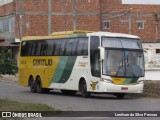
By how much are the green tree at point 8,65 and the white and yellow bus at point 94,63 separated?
578cm

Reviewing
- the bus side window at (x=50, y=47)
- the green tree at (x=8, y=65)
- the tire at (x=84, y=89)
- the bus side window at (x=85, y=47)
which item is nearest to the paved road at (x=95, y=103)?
the tire at (x=84, y=89)

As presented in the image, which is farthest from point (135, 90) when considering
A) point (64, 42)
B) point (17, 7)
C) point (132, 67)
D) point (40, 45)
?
point (17, 7)

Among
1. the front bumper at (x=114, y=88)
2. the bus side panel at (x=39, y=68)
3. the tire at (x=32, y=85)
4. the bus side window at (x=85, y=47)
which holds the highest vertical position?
the bus side window at (x=85, y=47)

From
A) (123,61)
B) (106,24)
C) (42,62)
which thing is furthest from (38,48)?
(106,24)

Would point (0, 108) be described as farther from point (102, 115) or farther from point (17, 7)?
point (17, 7)

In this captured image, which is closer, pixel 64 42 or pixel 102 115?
pixel 102 115

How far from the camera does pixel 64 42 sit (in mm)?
27609

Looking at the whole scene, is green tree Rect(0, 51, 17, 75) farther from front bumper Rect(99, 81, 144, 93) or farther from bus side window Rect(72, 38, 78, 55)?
bus side window Rect(72, 38, 78, 55)

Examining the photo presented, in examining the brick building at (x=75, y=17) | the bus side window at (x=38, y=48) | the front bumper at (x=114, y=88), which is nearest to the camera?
the front bumper at (x=114, y=88)

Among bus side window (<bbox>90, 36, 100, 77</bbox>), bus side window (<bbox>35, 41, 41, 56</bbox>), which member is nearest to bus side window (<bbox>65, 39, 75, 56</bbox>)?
bus side window (<bbox>90, 36, 100, 77</bbox>)

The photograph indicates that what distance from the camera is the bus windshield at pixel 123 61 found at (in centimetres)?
2486

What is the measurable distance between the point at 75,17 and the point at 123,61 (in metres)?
44.5

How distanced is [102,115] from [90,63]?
889 centimetres

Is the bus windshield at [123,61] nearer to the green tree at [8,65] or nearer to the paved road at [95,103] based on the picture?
the paved road at [95,103]
